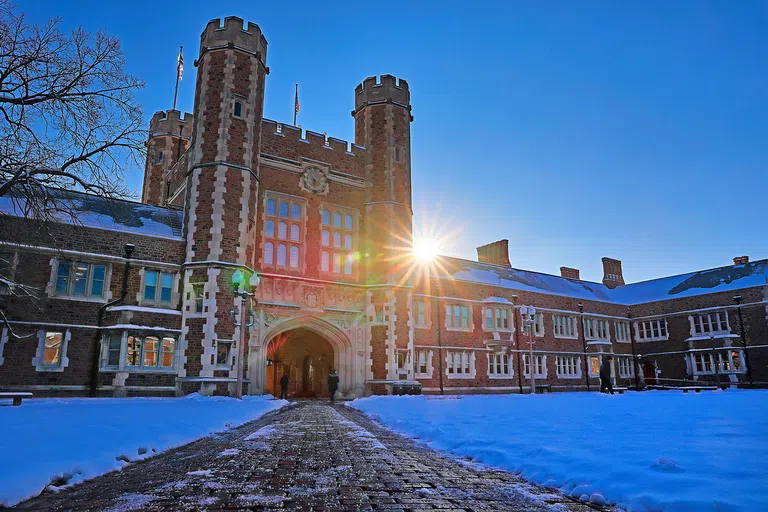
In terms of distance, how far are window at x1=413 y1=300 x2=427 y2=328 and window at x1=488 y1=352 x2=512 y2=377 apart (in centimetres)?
535

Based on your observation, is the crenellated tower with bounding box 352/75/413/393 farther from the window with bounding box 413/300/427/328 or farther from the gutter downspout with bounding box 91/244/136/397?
the gutter downspout with bounding box 91/244/136/397

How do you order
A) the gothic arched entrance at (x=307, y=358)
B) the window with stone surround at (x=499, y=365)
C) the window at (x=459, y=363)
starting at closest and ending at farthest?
1. the gothic arched entrance at (x=307, y=358)
2. the window at (x=459, y=363)
3. the window with stone surround at (x=499, y=365)

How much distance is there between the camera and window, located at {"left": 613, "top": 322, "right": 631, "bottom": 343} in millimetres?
39656

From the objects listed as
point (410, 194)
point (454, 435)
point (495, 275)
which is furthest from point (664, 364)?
point (454, 435)

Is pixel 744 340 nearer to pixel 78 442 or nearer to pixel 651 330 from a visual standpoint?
pixel 651 330

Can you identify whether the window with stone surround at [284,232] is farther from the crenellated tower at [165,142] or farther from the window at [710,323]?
the window at [710,323]

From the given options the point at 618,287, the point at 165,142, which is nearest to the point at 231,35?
the point at 165,142

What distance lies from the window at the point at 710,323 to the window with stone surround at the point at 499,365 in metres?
14.9

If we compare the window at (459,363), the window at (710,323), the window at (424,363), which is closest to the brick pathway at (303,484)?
the window at (424,363)

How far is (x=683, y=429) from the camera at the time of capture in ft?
22.7

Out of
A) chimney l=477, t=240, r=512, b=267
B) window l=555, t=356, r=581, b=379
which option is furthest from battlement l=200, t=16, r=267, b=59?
window l=555, t=356, r=581, b=379

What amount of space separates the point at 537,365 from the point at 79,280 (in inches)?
1027

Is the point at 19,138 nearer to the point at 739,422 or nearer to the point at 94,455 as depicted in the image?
the point at 94,455

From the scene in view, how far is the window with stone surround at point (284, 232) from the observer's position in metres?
23.0
